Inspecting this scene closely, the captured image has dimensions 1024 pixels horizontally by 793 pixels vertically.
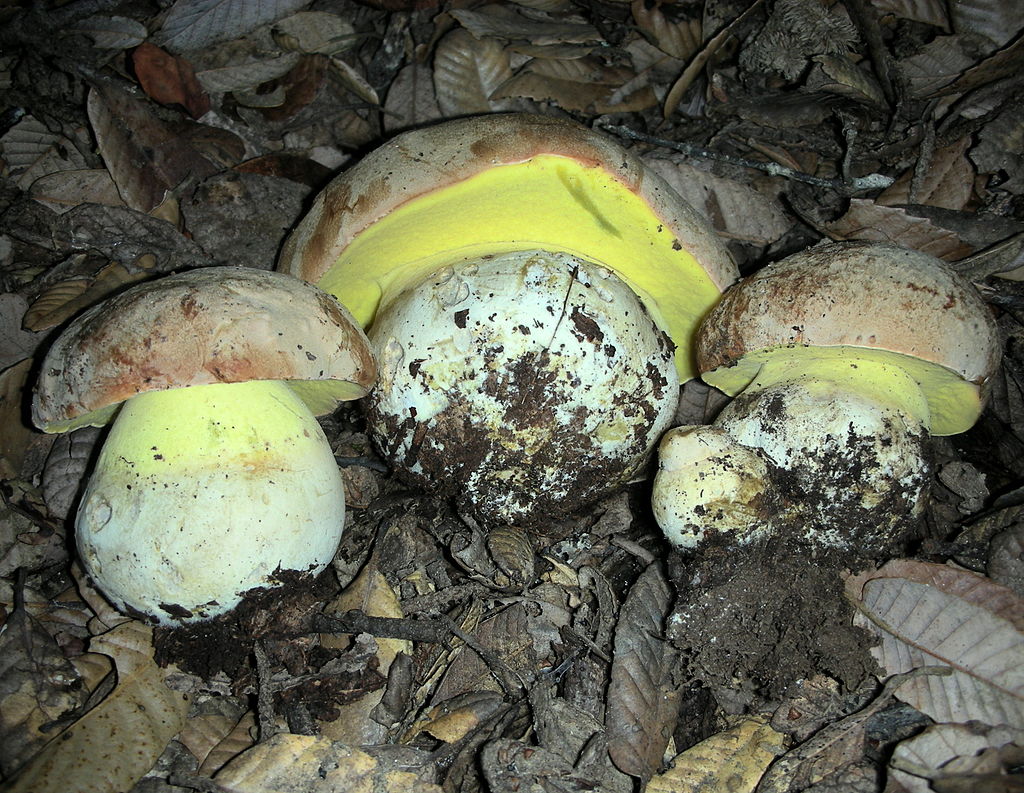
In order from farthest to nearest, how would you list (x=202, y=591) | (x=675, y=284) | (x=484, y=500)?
(x=675, y=284) → (x=484, y=500) → (x=202, y=591)

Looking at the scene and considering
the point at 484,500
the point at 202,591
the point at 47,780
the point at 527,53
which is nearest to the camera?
the point at 47,780

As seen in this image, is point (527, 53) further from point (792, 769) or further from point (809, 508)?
point (792, 769)

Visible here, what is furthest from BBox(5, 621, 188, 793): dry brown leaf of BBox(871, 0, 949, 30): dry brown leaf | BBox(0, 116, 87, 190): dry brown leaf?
BBox(871, 0, 949, 30): dry brown leaf

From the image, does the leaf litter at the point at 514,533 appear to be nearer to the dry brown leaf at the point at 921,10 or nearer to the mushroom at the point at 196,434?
the dry brown leaf at the point at 921,10

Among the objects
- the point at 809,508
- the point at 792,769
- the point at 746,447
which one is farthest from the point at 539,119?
the point at 792,769

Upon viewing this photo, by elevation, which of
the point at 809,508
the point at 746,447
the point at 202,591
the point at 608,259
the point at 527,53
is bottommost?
the point at 809,508

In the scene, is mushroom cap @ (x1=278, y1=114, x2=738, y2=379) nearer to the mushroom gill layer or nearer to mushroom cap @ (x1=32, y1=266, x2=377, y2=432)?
the mushroom gill layer

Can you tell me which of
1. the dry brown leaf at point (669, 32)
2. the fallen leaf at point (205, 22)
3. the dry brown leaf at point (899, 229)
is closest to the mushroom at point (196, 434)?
the dry brown leaf at point (899, 229)

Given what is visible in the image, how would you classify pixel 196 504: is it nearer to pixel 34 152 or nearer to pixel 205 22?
pixel 34 152
